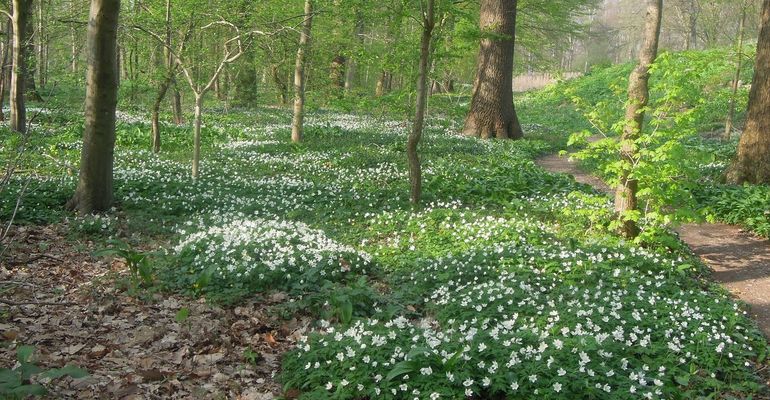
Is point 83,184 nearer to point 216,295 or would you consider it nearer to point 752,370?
point 216,295

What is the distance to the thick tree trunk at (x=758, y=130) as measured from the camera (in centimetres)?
1157

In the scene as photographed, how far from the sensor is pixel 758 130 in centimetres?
1167

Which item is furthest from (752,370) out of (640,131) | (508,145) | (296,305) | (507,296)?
(508,145)

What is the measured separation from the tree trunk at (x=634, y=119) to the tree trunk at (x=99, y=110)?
24.9 feet

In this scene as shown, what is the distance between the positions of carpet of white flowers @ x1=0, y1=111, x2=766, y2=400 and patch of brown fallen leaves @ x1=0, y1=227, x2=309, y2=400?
346mm

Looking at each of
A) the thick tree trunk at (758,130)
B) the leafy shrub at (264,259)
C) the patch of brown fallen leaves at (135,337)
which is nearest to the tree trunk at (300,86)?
the leafy shrub at (264,259)

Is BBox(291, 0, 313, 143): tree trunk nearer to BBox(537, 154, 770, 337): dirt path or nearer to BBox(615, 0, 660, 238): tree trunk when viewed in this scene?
BBox(615, 0, 660, 238): tree trunk

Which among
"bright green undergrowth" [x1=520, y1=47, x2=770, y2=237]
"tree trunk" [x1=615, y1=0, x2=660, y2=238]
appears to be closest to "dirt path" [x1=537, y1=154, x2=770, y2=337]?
"bright green undergrowth" [x1=520, y1=47, x2=770, y2=237]

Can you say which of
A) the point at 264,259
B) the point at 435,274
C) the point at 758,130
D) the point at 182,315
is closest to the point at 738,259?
the point at 758,130

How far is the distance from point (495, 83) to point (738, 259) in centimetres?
1158

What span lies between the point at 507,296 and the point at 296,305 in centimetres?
228

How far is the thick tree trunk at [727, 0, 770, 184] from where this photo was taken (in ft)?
38.0

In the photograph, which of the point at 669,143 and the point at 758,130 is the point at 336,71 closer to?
the point at 758,130

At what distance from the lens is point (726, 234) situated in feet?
32.2
